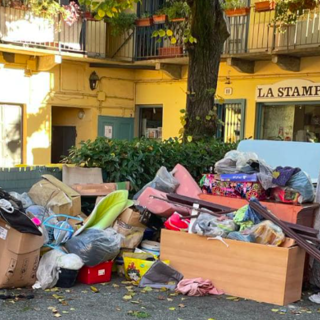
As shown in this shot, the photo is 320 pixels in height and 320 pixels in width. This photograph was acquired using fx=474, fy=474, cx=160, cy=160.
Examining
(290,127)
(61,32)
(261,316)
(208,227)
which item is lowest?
(261,316)

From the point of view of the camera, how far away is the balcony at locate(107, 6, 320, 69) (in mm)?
9930

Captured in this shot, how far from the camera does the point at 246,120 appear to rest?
11.3 meters

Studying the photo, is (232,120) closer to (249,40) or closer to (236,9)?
(249,40)

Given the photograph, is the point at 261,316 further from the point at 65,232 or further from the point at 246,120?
the point at 246,120

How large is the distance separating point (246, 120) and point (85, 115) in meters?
4.39

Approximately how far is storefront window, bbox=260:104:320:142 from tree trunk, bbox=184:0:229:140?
3.49 metres

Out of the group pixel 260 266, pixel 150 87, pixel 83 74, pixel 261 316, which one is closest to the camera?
pixel 261 316


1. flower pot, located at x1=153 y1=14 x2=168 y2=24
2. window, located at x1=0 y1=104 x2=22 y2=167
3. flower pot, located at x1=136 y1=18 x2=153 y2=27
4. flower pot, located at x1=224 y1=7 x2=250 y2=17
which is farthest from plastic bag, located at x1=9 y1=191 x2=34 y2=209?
flower pot, located at x1=136 y1=18 x2=153 y2=27

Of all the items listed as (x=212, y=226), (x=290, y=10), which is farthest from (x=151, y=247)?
(x=290, y=10)

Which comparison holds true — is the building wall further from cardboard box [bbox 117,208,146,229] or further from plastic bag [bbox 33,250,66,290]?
plastic bag [bbox 33,250,66,290]

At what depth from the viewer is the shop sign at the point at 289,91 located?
10133 mm

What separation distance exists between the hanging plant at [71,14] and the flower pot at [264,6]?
13.7 feet

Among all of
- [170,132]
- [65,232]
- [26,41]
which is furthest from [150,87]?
[65,232]

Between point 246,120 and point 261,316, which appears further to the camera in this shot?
point 246,120
